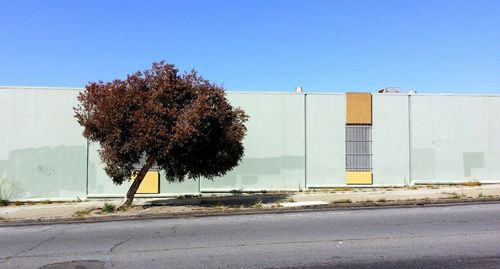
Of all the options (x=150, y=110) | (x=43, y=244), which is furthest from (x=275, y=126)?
(x=43, y=244)

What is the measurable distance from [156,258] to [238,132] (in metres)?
7.19

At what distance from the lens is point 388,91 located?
22.5 m

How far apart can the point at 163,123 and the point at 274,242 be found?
5816 mm

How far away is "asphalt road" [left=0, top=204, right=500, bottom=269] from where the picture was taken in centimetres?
764

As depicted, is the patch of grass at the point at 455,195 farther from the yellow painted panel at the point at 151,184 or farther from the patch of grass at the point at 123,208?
the yellow painted panel at the point at 151,184

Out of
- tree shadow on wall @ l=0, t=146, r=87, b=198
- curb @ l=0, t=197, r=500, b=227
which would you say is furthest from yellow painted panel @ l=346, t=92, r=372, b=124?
tree shadow on wall @ l=0, t=146, r=87, b=198

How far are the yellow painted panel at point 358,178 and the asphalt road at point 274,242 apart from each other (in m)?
7.39

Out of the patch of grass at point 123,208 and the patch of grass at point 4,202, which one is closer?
the patch of grass at point 123,208

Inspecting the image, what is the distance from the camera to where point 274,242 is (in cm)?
909

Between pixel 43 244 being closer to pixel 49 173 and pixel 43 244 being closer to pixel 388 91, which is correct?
pixel 49 173

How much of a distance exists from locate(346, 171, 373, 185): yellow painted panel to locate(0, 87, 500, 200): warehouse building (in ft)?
0.14

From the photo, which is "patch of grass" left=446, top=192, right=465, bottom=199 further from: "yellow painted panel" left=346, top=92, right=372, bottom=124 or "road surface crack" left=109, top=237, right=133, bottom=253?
"road surface crack" left=109, top=237, right=133, bottom=253

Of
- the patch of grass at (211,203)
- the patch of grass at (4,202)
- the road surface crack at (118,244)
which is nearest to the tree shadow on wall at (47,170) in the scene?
the patch of grass at (4,202)

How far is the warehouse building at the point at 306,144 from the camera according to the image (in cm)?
1945
